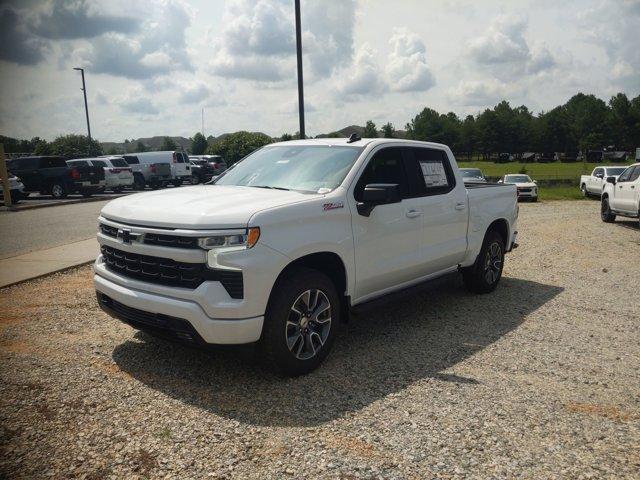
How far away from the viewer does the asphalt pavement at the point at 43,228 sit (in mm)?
10641

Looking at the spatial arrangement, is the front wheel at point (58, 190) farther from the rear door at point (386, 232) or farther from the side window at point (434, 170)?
the rear door at point (386, 232)

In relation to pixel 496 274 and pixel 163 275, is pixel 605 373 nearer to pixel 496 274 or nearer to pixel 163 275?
pixel 496 274

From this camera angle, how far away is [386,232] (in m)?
4.96

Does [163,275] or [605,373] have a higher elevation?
[163,275]

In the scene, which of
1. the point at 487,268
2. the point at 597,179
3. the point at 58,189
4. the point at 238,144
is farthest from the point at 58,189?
the point at 597,179

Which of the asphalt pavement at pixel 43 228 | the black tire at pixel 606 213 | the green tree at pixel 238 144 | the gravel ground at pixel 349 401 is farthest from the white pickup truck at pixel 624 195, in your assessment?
the green tree at pixel 238 144

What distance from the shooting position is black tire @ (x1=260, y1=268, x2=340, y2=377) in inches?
156

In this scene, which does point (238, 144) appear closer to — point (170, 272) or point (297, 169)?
point (297, 169)

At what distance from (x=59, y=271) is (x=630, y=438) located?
762 centimetres

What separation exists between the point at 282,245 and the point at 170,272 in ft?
Answer: 2.82

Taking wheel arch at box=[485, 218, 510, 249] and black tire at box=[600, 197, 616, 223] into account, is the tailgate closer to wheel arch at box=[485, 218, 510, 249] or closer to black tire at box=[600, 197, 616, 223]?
black tire at box=[600, 197, 616, 223]

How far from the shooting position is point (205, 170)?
34094 mm

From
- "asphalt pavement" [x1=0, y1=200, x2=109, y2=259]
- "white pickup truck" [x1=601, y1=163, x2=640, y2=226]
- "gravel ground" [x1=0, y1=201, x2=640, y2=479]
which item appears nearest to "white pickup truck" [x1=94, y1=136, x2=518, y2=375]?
"gravel ground" [x1=0, y1=201, x2=640, y2=479]

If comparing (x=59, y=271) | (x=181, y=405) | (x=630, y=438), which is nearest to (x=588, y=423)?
(x=630, y=438)
